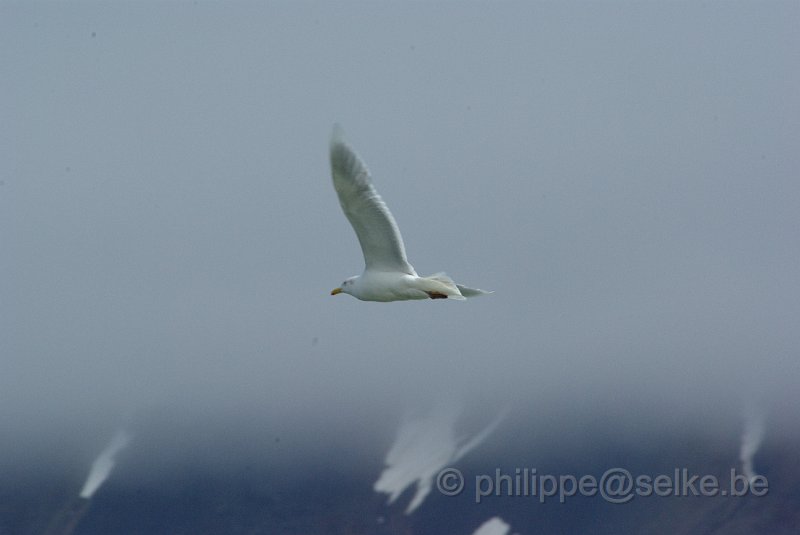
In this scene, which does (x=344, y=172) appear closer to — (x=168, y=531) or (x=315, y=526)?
(x=315, y=526)

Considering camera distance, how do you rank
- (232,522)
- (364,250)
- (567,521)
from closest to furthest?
(364,250) < (567,521) < (232,522)

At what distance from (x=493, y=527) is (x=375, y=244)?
10.8 metres

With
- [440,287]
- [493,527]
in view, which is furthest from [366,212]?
[493,527]

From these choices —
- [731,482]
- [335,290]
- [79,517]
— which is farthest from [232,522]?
[335,290]

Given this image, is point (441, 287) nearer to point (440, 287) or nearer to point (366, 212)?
point (440, 287)

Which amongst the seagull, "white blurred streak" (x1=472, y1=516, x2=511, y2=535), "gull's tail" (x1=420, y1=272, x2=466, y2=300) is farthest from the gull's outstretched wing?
"white blurred streak" (x1=472, y1=516, x2=511, y2=535)

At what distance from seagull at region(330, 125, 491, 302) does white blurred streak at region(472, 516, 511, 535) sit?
1021 cm

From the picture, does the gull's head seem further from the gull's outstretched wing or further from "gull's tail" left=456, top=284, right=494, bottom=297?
"gull's tail" left=456, top=284, right=494, bottom=297

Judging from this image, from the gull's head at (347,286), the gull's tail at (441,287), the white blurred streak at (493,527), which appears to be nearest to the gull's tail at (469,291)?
the gull's tail at (441,287)

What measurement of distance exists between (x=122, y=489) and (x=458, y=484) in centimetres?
580

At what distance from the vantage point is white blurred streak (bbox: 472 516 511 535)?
58.9 ft

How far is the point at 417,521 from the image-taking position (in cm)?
1808

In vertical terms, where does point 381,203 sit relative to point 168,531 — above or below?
above

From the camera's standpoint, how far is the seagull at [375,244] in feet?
24.8
